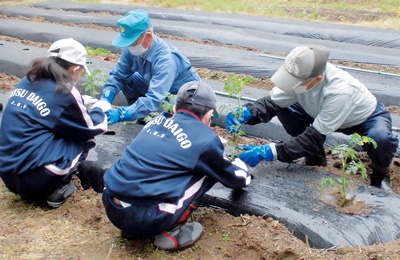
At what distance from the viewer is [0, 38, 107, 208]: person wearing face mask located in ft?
8.55

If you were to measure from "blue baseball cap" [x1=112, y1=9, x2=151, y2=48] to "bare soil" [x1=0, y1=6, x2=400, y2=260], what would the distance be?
131 centimetres

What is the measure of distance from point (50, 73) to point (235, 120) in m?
1.37

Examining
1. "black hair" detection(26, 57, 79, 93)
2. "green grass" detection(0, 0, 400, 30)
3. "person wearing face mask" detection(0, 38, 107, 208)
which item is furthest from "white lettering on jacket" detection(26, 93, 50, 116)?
"green grass" detection(0, 0, 400, 30)

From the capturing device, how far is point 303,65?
2750 millimetres

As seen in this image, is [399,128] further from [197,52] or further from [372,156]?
[197,52]

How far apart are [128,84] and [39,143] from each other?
164cm

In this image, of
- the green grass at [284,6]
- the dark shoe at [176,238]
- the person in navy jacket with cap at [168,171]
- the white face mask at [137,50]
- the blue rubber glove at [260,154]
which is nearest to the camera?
the person in navy jacket with cap at [168,171]

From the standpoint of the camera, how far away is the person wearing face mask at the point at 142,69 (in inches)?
133

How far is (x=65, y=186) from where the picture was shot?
2.94 m

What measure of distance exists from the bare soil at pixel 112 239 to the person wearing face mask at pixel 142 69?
80cm

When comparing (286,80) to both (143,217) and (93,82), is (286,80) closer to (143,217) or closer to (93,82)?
(143,217)

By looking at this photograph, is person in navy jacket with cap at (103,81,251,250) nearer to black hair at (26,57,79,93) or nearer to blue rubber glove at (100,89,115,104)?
black hair at (26,57,79,93)

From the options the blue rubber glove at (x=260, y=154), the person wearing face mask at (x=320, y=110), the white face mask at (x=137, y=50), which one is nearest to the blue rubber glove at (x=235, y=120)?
the person wearing face mask at (x=320, y=110)

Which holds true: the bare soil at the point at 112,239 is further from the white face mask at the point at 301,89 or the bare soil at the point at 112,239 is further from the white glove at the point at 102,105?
the white face mask at the point at 301,89
